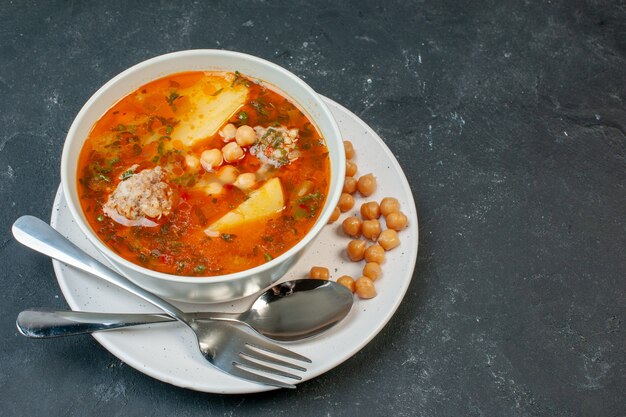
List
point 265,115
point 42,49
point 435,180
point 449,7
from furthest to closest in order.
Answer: point 449,7, point 42,49, point 435,180, point 265,115

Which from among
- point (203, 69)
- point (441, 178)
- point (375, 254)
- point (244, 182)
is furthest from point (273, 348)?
point (441, 178)

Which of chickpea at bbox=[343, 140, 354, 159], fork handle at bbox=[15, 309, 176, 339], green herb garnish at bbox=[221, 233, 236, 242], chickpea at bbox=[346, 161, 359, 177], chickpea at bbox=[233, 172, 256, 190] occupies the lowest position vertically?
chickpea at bbox=[346, 161, 359, 177]

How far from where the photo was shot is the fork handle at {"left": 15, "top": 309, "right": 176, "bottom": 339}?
3.14 m

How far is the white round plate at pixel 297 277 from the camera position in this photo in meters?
3.12

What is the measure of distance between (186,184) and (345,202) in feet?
2.50

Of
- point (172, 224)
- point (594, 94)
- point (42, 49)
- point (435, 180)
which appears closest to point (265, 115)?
point (172, 224)

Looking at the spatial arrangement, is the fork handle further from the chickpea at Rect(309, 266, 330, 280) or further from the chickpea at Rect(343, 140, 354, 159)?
the chickpea at Rect(343, 140, 354, 159)

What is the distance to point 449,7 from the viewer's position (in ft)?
15.8

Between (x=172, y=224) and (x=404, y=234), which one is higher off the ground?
(x=172, y=224)

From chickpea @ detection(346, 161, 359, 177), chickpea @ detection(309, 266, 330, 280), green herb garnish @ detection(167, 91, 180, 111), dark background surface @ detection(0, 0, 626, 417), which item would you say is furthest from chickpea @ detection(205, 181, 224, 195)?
dark background surface @ detection(0, 0, 626, 417)

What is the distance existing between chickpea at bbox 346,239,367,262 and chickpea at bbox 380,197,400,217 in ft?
0.59

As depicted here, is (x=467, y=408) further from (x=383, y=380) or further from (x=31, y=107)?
(x=31, y=107)

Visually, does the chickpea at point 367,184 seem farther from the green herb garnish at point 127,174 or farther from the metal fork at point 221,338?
the green herb garnish at point 127,174

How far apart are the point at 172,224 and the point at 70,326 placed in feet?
1.87
